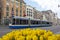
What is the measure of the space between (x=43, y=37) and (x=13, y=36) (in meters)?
0.62

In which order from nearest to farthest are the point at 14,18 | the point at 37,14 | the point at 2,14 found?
the point at 14,18
the point at 2,14
the point at 37,14

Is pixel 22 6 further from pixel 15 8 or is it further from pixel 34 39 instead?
pixel 34 39

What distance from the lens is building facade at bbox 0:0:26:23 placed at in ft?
249

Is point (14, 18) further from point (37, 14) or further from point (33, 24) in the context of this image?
point (37, 14)

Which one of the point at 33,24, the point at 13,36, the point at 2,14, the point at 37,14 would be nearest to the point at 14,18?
the point at 33,24

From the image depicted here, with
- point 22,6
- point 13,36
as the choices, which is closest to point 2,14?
point 22,6

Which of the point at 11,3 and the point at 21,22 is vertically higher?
the point at 11,3

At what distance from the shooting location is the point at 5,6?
253 ft

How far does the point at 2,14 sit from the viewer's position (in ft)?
248

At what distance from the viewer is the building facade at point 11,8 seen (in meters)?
75.9

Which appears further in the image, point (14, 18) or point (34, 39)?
point (14, 18)

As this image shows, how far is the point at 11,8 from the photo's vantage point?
272ft

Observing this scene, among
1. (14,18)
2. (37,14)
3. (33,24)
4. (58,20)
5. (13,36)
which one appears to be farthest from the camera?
(58,20)

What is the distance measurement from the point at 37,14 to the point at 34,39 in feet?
394
